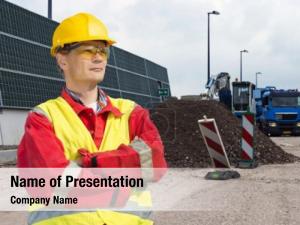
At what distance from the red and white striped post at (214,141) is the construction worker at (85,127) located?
10.3 meters

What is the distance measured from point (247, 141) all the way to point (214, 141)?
4.87 feet

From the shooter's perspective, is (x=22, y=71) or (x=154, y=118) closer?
(x=154, y=118)

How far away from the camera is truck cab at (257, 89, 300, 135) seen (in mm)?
38312

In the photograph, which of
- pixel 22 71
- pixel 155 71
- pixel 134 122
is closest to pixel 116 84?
pixel 22 71

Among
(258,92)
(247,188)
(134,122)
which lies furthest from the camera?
(258,92)

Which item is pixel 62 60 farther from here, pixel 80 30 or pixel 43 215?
pixel 43 215

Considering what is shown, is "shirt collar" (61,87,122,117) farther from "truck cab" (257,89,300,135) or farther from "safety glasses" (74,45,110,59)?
"truck cab" (257,89,300,135)

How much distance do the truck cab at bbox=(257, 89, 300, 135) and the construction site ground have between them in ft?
85.5

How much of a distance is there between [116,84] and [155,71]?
17.8 meters

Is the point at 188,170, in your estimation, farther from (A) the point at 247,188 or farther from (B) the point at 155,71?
(B) the point at 155,71

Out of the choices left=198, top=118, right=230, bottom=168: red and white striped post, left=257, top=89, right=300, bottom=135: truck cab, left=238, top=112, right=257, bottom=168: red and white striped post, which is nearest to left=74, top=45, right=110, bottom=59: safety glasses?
left=198, top=118, right=230, bottom=168: red and white striped post

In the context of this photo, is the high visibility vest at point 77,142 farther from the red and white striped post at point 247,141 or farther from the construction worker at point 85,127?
the red and white striped post at point 247,141

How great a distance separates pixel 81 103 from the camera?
2.40m

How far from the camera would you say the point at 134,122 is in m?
2.44
